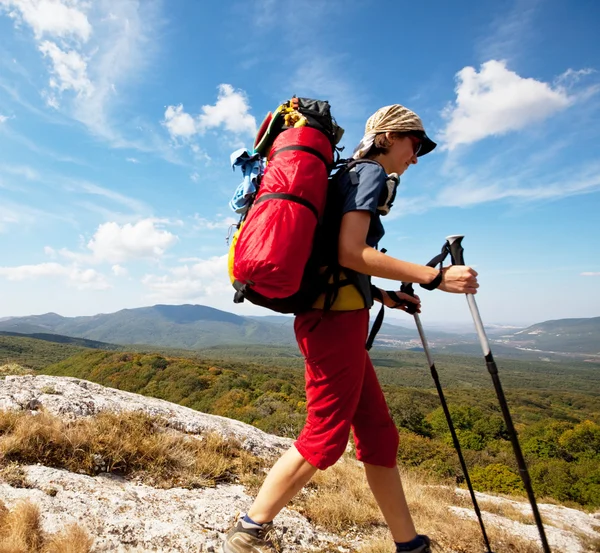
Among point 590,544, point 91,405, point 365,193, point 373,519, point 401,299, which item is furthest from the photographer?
point 91,405

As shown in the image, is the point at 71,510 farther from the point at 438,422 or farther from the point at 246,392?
the point at 438,422

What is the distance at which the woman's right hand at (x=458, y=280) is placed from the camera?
1712mm

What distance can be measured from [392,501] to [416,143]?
2.00 meters

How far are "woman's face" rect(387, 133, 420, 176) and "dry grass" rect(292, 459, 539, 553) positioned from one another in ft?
7.77

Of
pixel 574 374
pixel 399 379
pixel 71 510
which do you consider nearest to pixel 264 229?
pixel 71 510

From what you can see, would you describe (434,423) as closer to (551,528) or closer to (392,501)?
(551,528)

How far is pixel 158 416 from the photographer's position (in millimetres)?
3945

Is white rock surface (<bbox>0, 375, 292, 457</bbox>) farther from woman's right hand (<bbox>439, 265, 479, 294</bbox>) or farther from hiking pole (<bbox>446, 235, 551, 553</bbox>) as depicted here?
woman's right hand (<bbox>439, 265, 479, 294</bbox>)

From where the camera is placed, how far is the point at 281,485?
1764 millimetres

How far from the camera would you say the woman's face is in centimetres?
200

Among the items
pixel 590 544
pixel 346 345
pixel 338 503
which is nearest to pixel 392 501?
pixel 346 345

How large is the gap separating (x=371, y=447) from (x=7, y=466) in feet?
8.15

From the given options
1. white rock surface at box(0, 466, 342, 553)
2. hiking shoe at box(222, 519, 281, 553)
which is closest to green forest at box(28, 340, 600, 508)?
white rock surface at box(0, 466, 342, 553)

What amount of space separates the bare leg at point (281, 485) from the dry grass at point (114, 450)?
141cm
